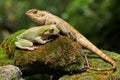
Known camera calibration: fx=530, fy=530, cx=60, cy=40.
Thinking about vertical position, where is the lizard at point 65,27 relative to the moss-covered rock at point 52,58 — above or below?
above

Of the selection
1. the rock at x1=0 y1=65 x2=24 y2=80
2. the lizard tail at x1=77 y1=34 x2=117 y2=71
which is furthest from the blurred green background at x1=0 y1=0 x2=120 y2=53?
the rock at x1=0 y1=65 x2=24 y2=80

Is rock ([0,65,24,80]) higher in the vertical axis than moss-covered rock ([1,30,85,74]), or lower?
lower

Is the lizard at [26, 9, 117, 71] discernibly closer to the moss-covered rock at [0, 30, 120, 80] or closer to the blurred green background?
the moss-covered rock at [0, 30, 120, 80]

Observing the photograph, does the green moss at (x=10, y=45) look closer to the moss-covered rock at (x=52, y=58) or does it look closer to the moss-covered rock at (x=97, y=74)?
the moss-covered rock at (x=52, y=58)

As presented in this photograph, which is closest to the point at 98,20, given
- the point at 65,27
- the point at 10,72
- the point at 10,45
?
the point at 65,27

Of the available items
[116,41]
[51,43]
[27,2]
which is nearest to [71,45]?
[51,43]

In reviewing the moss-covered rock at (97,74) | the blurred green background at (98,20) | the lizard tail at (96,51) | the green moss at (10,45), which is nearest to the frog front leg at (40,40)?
the green moss at (10,45)

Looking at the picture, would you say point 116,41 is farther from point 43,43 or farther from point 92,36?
point 43,43
